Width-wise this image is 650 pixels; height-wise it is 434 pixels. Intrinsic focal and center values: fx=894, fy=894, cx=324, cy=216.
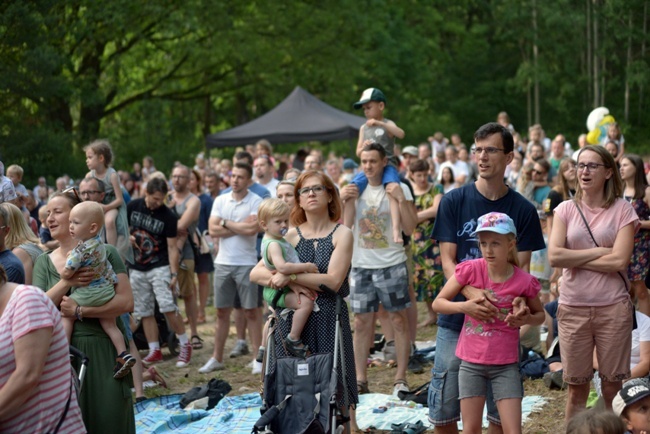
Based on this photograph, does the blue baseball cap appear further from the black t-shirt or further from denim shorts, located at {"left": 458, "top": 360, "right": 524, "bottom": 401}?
the black t-shirt

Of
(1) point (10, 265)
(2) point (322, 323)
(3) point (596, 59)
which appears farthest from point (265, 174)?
(3) point (596, 59)

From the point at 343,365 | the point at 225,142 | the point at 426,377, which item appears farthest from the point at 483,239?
the point at 225,142

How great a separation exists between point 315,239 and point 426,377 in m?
3.11

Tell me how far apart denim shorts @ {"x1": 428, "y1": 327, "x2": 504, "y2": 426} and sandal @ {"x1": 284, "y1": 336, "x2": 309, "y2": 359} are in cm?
91

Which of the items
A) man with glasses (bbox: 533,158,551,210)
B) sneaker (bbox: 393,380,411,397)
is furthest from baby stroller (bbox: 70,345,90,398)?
man with glasses (bbox: 533,158,551,210)

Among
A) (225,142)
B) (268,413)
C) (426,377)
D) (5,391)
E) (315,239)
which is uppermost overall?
(225,142)

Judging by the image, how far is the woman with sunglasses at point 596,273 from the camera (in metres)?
5.62

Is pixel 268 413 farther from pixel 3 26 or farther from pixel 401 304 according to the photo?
pixel 3 26

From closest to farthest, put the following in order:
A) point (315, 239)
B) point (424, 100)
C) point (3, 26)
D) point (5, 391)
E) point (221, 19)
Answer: point (5, 391) < point (315, 239) < point (3, 26) < point (221, 19) < point (424, 100)

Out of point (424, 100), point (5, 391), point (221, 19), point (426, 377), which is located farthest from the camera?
A: point (424, 100)

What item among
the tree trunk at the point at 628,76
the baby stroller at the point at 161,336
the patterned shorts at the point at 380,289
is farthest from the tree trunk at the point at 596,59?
the patterned shorts at the point at 380,289

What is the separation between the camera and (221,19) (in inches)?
1115

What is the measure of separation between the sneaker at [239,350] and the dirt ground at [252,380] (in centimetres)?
9

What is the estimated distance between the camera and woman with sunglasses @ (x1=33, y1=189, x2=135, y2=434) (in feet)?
17.7
